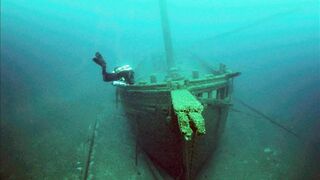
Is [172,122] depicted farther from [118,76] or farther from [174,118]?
[118,76]

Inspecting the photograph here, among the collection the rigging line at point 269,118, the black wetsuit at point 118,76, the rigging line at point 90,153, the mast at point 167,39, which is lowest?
the rigging line at point 90,153

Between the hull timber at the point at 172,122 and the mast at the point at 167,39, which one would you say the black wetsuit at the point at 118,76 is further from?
the mast at the point at 167,39

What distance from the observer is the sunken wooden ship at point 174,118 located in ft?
14.6

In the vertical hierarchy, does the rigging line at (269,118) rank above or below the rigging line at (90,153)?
above

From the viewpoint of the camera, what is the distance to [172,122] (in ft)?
14.4

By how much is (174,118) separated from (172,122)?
9.4 inches

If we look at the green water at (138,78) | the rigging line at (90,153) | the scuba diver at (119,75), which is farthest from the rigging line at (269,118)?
the rigging line at (90,153)

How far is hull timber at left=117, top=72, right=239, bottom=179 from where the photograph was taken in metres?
4.57

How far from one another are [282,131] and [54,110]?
22.4 feet

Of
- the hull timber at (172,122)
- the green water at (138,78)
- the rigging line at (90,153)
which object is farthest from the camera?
the green water at (138,78)

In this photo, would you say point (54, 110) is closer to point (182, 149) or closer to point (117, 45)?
point (182, 149)

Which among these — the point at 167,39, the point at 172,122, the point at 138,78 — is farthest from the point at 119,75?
the point at 167,39

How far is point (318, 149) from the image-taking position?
6.20 metres

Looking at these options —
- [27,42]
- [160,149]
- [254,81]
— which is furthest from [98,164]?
[27,42]
